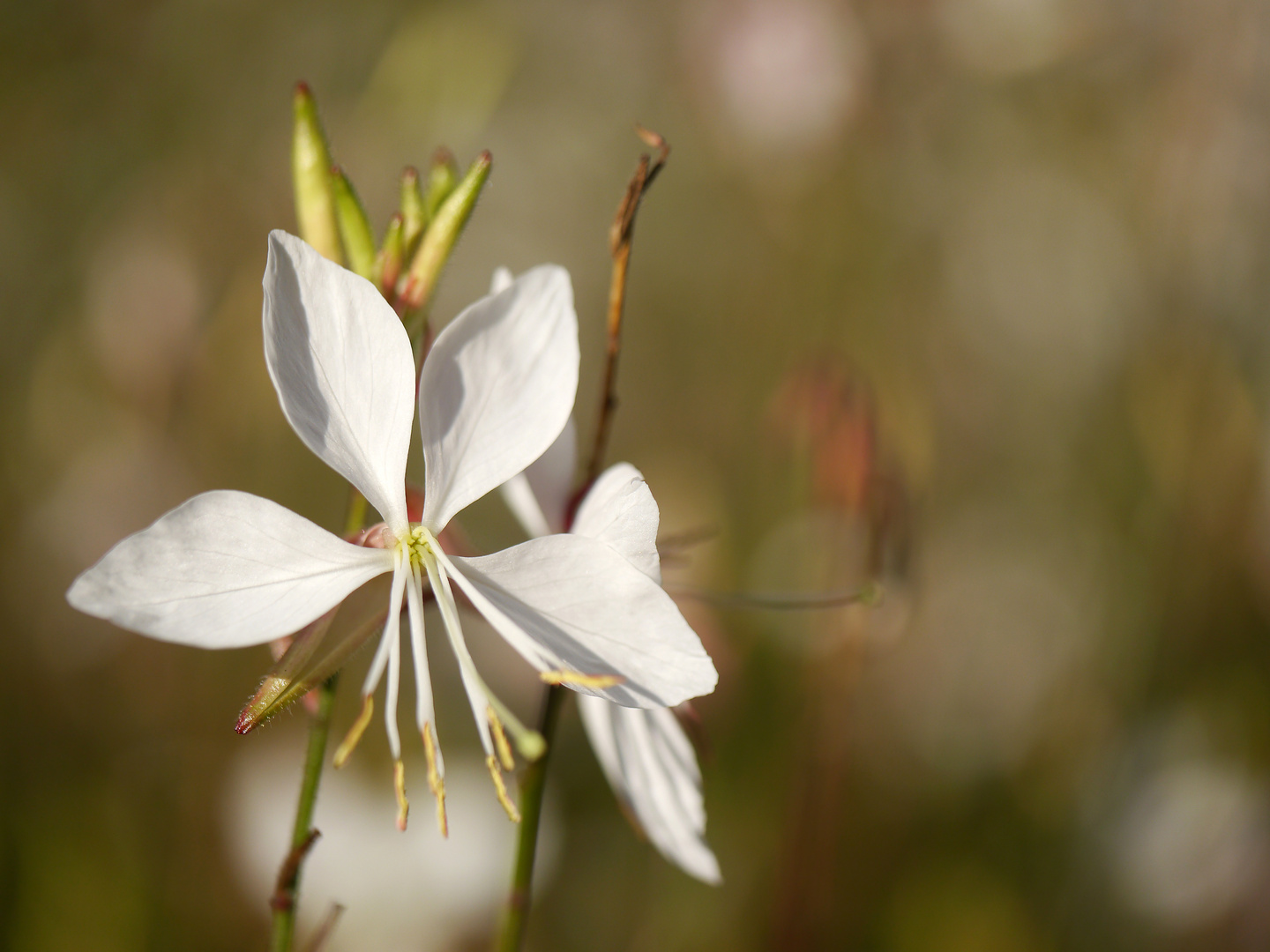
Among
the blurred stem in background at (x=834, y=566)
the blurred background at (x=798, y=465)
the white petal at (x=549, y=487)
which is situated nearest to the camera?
the white petal at (x=549, y=487)

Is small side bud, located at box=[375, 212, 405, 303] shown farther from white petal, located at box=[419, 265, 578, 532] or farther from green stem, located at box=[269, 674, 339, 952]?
green stem, located at box=[269, 674, 339, 952]

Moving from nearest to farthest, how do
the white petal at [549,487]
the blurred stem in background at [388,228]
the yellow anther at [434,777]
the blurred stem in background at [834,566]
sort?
the yellow anther at [434,777], the blurred stem in background at [388,228], the white petal at [549,487], the blurred stem in background at [834,566]

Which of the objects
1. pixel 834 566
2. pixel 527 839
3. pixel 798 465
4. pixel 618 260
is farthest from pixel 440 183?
pixel 798 465

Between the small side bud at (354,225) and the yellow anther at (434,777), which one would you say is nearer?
the yellow anther at (434,777)

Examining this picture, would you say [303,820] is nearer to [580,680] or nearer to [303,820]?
[303,820]

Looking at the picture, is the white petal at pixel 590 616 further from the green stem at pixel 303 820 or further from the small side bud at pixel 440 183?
the small side bud at pixel 440 183

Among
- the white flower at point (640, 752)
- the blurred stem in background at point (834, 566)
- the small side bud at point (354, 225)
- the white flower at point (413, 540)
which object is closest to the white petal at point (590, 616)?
the white flower at point (413, 540)

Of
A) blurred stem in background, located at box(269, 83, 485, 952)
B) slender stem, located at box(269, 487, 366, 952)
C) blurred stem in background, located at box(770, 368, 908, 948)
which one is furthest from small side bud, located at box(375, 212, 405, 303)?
blurred stem in background, located at box(770, 368, 908, 948)
